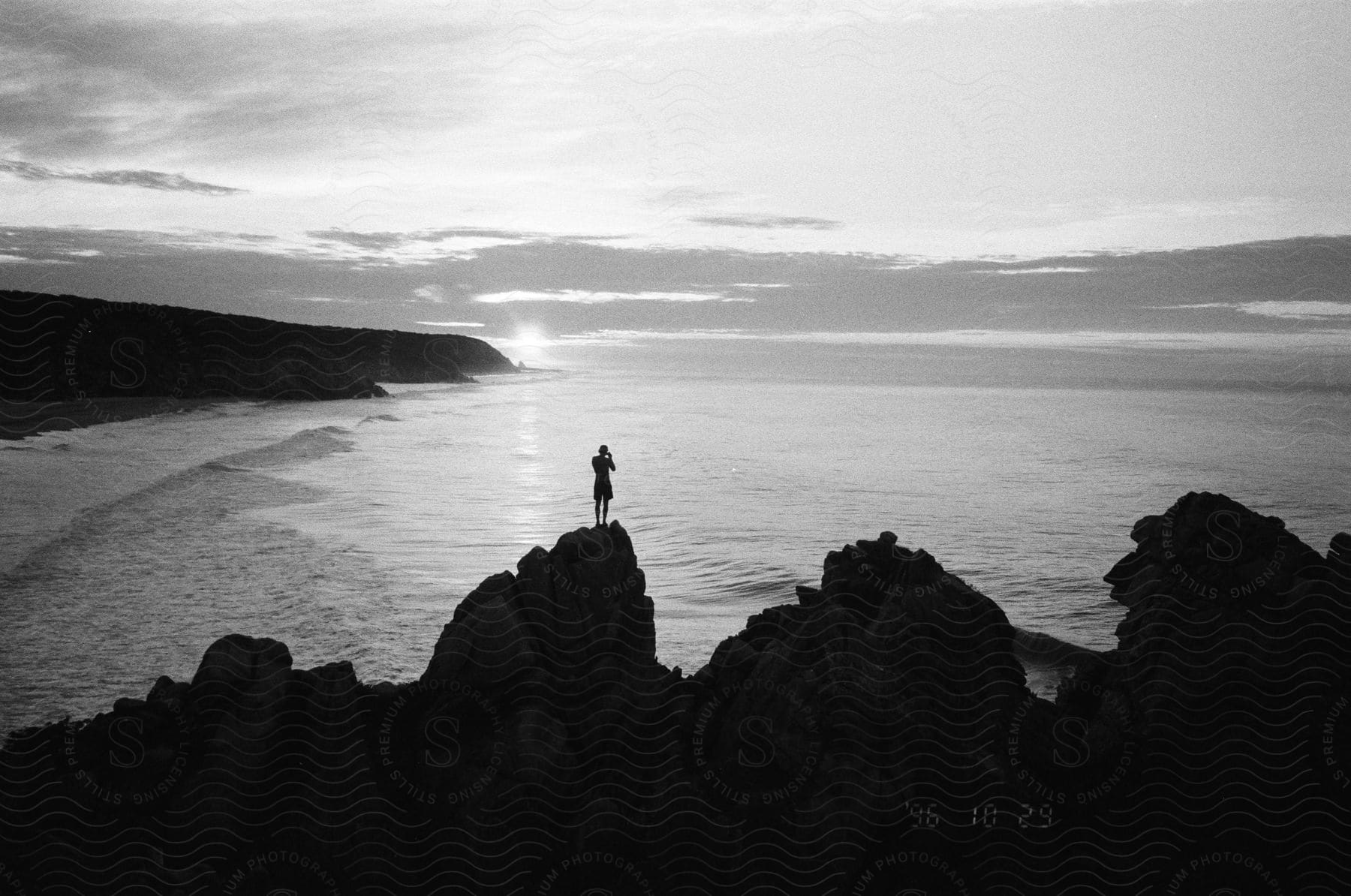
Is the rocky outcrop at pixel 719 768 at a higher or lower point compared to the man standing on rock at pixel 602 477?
lower

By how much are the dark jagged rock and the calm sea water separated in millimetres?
10409

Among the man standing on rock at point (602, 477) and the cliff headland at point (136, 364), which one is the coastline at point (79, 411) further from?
the man standing on rock at point (602, 477)

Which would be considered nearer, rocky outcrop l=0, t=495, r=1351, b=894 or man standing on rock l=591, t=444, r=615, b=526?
rocky outcrop l=0, t=495, r=1351, b=894

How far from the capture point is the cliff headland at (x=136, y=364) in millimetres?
57719

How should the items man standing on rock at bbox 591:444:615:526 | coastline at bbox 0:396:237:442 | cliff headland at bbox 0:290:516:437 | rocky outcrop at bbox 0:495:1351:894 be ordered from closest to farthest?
rocky outcrop at bbox 0:495:1351:894, man standing on rock at bbox 591:444:615:526, coastline at bbox 0:396:237:442, cliff headland at bbox 0:290:516:437

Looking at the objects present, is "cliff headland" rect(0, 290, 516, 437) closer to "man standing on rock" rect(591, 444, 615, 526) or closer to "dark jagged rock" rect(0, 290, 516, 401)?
"dark jagged rock" rect(0, 290, 516, 401)

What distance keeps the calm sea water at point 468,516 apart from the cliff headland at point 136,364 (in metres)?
7.23

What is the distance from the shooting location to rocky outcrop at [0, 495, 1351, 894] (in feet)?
23.8

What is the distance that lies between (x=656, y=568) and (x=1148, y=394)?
469 feet

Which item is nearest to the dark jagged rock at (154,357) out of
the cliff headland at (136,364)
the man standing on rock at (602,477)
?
the cliff headland at (136,364)

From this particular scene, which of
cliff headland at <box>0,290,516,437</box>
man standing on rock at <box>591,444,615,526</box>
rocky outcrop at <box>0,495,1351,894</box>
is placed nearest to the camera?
rocky outcrop at <box>0,495,1351,894</box>

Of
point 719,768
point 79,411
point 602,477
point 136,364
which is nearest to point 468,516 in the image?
point 602,477

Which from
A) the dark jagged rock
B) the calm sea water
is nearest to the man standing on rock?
the calm sea water

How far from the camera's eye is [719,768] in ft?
25.0
